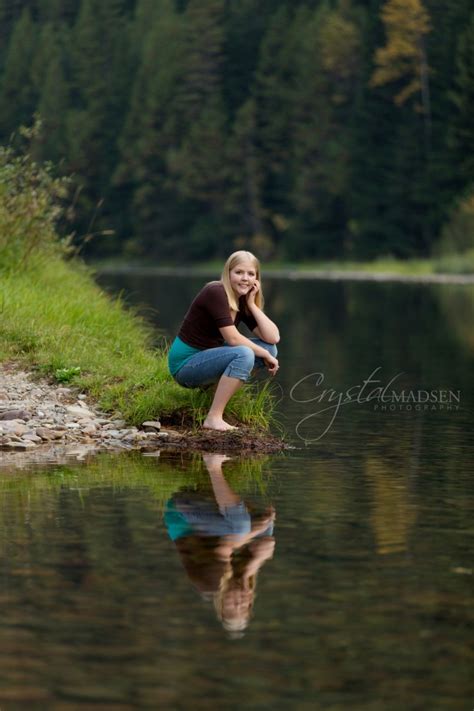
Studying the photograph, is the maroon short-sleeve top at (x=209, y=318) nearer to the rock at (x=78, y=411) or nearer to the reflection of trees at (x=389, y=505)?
the rock at (x=78, y=411)

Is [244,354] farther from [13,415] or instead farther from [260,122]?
[260,122]

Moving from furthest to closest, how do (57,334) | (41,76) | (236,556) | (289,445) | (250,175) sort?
(41,76), (250,175), (57,334), (289,445), (236,556)

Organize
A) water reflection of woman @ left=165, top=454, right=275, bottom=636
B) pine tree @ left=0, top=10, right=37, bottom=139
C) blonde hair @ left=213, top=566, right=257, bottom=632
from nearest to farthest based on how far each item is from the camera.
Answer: blonde hair @ left=213, top=566, right=257, bottom=632, water reflection of woman @ left=165, top=454, right=275, bottom=636, pine tree @ left=0, top=10, right=37, bottom=139

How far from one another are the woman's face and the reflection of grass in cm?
118

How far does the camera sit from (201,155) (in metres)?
80.1

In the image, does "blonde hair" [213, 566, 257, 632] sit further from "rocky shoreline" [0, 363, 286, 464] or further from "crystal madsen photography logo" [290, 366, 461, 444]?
"crystal madsen photography logo" [290, 366, 461, 444]

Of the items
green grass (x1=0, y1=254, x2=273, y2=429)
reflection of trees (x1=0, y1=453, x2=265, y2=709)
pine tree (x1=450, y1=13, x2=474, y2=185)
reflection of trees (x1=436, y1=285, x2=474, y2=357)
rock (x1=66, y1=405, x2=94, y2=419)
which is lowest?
pine tree (x1=450, y1=13, x2=474, y2=185)

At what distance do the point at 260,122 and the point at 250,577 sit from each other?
7438 centimetres

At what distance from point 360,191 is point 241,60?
56.6ft

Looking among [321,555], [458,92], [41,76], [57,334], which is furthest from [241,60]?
[321,555]

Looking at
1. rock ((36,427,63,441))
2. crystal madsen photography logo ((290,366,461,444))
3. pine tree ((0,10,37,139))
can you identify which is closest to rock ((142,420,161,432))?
rock ((36,427,63,441))

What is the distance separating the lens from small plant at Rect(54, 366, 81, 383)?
1223 centimetres

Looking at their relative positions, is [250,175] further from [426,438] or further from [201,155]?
[426,438]

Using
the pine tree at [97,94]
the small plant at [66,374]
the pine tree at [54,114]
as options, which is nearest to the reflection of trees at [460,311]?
the small plant at [66,374]
